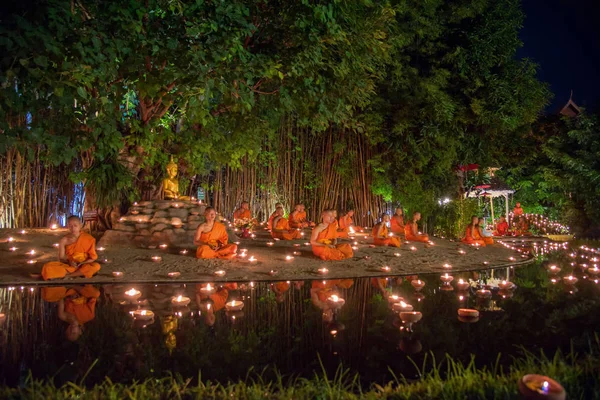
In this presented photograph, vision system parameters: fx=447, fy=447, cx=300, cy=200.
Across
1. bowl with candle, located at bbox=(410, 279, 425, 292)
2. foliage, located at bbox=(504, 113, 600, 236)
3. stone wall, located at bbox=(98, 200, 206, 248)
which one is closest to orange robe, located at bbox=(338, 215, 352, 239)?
stone wall, located at bbox=(98, 200, 206, 248)

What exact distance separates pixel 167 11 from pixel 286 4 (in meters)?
1.94

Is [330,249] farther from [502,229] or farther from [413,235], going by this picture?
[502,229]

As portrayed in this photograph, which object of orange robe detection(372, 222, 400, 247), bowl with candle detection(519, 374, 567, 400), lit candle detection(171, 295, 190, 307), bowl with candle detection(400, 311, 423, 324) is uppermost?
orange robe detection(372, 222, 400, 247)

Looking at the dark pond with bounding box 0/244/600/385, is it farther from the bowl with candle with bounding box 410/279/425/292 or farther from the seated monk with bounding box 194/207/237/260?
the seated monk with bounding box 194/207/237/260

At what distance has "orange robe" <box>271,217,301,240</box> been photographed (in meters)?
10.6

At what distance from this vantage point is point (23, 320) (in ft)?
13.5

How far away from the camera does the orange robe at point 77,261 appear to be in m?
6.11

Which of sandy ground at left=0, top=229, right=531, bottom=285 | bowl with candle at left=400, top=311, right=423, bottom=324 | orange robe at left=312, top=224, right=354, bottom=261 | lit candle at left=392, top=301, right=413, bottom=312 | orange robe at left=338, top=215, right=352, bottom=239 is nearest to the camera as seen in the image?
bowl with candle at left=400, top=311, right=423, bottom=324

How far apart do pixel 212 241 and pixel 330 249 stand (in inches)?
82.2

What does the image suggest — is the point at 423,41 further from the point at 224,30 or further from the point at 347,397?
the point at 347,397

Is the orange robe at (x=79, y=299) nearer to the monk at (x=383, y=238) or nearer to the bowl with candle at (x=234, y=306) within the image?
the bowl with candle at (x=234, y=306)

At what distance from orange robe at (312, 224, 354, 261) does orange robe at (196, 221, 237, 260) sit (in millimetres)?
1531

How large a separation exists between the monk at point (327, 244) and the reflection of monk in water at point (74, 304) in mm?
3791

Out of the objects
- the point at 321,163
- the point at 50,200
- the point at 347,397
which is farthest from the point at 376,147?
the point at 347,397
